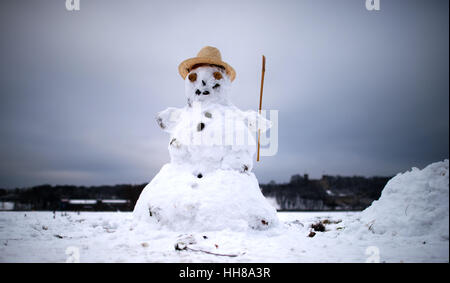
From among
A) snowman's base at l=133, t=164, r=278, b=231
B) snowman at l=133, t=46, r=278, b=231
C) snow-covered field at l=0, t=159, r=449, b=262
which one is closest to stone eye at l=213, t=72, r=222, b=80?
snowman at l=133, t=46, r=278, b=231

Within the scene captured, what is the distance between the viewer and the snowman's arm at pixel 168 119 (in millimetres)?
6836

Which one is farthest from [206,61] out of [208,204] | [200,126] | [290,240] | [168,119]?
[290,240]

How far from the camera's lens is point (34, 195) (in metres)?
21.0

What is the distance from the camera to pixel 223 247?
13.2 ft

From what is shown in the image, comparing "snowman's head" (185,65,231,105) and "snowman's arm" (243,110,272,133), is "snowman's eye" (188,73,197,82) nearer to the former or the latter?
"snowman's head" (185,65,231,105)

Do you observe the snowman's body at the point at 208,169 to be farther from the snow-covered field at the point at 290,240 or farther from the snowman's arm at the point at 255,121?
the snow-covered field at the point at 290,240

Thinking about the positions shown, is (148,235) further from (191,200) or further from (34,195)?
(34,195)

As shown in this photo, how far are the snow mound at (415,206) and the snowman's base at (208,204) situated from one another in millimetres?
2278

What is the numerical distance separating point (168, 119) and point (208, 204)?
3026 millimetres

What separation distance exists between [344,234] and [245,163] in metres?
2.69

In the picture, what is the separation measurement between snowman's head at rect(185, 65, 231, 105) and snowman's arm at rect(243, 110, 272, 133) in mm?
810

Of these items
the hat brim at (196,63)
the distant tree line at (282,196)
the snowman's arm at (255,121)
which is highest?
the hat brim at (196,63)

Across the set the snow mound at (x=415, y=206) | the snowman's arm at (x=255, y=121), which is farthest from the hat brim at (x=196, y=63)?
the snow mound at (x=415, y=206)
